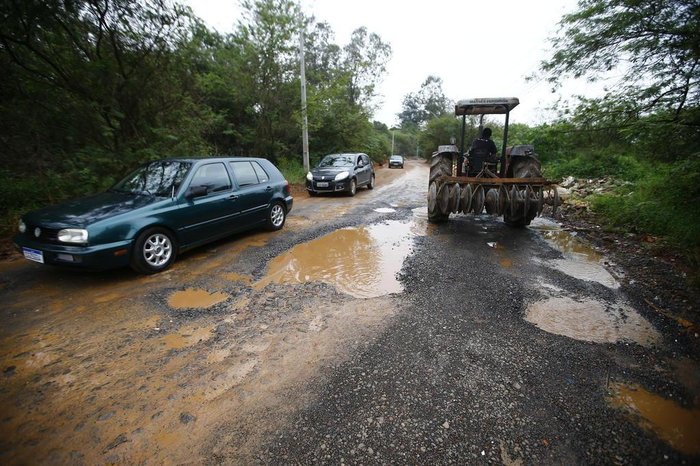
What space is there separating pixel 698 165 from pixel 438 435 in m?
5.92

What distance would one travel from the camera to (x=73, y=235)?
11.7ft

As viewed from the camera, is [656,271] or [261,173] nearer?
[656,271]

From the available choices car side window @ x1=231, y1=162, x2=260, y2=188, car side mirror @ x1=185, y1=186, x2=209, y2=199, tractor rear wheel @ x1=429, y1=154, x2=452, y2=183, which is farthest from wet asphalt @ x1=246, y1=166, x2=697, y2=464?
tractor rear wheel @ x1=429, y1=154, x2=452, y2=183

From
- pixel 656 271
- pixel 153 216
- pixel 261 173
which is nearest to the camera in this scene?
pixel 153 216

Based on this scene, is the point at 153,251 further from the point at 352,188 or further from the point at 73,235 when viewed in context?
the point at 352,188

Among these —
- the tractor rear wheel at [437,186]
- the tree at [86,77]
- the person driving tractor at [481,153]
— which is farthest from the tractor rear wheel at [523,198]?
the tree at [86,77]

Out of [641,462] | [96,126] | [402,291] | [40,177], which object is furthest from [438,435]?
[40,177]

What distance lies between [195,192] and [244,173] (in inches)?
48.9

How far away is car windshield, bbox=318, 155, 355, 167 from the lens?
11.8m

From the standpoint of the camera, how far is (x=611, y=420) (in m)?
2.03

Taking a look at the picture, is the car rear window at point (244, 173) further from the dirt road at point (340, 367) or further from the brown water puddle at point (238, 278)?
the brown water puddle at point (238, 278)

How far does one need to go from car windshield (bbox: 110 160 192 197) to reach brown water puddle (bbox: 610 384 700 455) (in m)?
5.35

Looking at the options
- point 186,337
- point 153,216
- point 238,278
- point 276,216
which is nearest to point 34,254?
point 153,216

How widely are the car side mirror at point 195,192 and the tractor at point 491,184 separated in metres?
4.37
